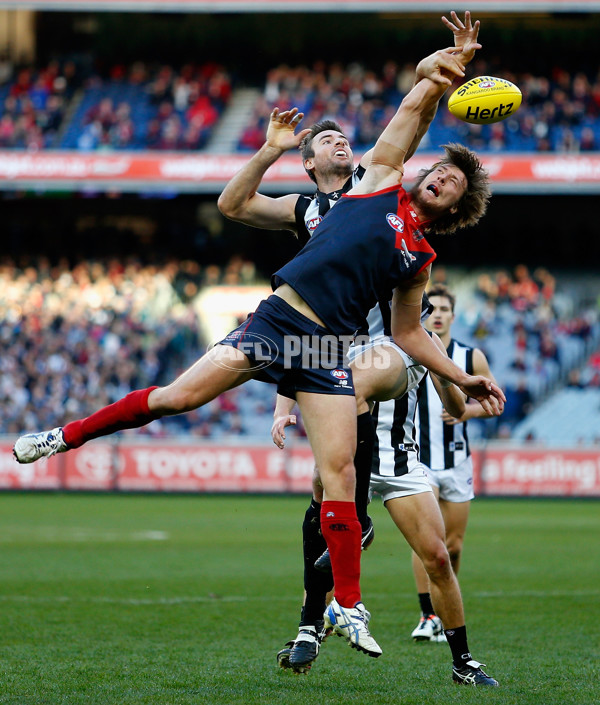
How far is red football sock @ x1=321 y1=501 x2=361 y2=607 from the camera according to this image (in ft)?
16.5

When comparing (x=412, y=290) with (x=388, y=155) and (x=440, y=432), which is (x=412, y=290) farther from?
(x=440, y=432)

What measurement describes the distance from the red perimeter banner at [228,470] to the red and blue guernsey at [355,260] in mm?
15486

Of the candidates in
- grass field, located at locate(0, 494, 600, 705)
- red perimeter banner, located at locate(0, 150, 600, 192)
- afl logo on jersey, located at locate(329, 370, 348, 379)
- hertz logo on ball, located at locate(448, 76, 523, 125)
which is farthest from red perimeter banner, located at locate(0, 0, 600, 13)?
afl logo on jersey, located at locate(329, 370, 348, 379)

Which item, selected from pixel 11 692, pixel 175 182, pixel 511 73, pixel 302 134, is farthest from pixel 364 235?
pixel 511 73

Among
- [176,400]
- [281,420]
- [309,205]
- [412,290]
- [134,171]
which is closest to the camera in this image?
[176,400]

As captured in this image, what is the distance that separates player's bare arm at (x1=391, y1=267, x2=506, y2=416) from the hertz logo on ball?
39.3 inches

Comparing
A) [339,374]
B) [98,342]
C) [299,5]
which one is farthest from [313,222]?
[299,5]

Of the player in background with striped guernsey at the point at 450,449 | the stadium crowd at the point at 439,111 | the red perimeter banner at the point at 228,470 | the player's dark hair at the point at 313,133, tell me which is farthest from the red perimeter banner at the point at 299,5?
the player's dark hair at the point at 313,133

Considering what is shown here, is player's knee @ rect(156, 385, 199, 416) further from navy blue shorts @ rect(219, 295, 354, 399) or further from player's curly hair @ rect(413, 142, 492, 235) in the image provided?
player's curly hair @ rect(413, 142, 492, 235)

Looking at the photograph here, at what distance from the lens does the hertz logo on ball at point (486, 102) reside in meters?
5.72

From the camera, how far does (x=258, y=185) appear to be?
6.05 meters

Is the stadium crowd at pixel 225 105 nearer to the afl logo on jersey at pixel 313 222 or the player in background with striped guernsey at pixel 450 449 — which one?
the player in background with striped guernsey at pixel 450 449

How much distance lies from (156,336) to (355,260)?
2195 cm

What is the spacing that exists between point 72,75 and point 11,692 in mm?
28226
